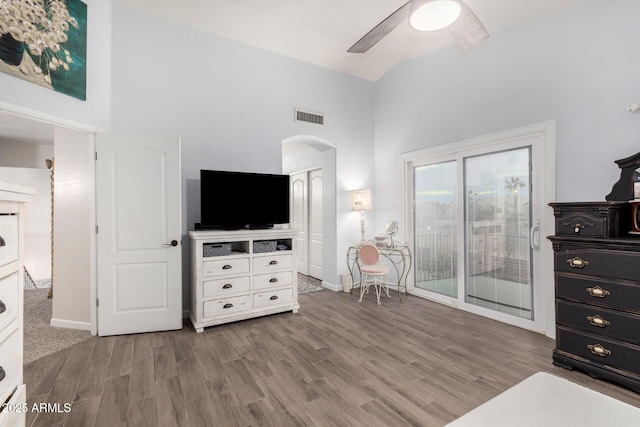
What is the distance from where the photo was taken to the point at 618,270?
215 centimetres

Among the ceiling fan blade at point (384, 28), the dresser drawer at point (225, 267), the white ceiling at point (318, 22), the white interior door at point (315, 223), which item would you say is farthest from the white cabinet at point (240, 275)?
the white ceiling at point (318, 22)

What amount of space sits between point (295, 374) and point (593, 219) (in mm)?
2631

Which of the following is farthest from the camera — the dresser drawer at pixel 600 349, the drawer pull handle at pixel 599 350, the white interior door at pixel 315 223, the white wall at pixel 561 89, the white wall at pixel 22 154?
the white interior door at pixel 315 223

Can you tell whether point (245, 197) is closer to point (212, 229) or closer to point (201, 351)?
point (212, 229)

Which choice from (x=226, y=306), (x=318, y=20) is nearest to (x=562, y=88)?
(x=318, y=20)

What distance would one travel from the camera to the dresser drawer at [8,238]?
90 centimetres

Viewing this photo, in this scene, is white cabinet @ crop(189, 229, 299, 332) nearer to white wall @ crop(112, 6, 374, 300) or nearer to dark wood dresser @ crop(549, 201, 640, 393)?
white wall @ crop(112, 6, 374, 300)

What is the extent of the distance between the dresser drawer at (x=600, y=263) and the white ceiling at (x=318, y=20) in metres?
2.35

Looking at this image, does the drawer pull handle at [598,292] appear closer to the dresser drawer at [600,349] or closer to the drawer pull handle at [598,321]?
the drawer pull handle at [598,321]

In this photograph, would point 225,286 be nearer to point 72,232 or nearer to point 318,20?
point 72,232

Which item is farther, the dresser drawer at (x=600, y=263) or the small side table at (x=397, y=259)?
the small side table at (x=397, y=259)

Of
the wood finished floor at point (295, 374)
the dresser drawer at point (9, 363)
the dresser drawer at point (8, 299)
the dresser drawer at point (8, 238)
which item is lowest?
the wood finished floor at point (295, 374)

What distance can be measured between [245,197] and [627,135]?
3790 mm

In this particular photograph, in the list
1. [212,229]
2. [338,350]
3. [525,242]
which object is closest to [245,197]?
[212,229]
